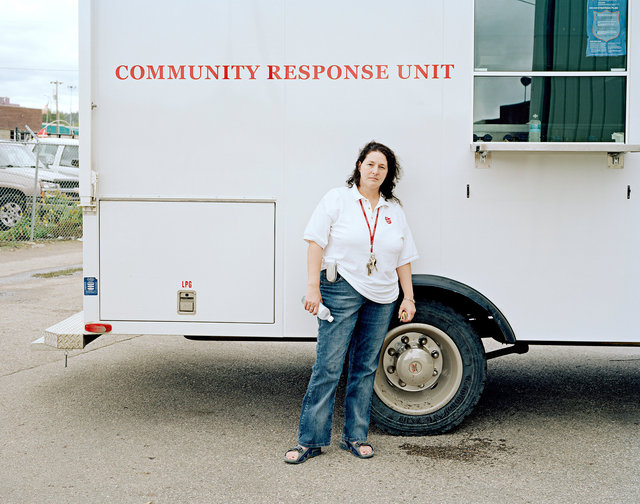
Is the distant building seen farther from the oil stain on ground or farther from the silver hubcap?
the oil stain on ground

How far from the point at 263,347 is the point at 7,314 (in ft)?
10.9

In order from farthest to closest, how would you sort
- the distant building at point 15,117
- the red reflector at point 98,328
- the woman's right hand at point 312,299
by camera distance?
the distant building at point 15,117 < the red reflector at point 98,328 < the woman's right hand at point 312,299

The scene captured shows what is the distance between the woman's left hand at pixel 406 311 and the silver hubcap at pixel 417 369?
0.25 meters

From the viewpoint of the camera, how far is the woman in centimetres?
416

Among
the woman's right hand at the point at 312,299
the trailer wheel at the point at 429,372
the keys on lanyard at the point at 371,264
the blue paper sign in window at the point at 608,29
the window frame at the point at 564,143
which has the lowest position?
the trailer wheel at the point at 429,372

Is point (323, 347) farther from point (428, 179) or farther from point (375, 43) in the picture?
point (375, 43)

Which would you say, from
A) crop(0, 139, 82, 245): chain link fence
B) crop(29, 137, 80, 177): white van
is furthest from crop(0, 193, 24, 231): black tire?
crop(29, 137, 80, 177): white van

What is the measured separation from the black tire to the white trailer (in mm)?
10871

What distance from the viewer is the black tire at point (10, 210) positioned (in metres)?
14.4

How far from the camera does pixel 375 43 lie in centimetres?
449

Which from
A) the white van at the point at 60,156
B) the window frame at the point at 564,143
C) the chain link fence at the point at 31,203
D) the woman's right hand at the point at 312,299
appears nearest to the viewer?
the woman's right hand at the point at 312,299

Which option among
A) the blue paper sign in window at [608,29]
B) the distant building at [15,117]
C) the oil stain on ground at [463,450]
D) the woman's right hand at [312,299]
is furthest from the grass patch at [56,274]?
the distant building at [15,117]

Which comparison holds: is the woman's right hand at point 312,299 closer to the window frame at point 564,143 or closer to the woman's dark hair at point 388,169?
the woman's dark hair at point 388,169

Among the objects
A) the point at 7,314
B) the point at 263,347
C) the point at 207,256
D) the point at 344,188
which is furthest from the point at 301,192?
the point at 7,314
